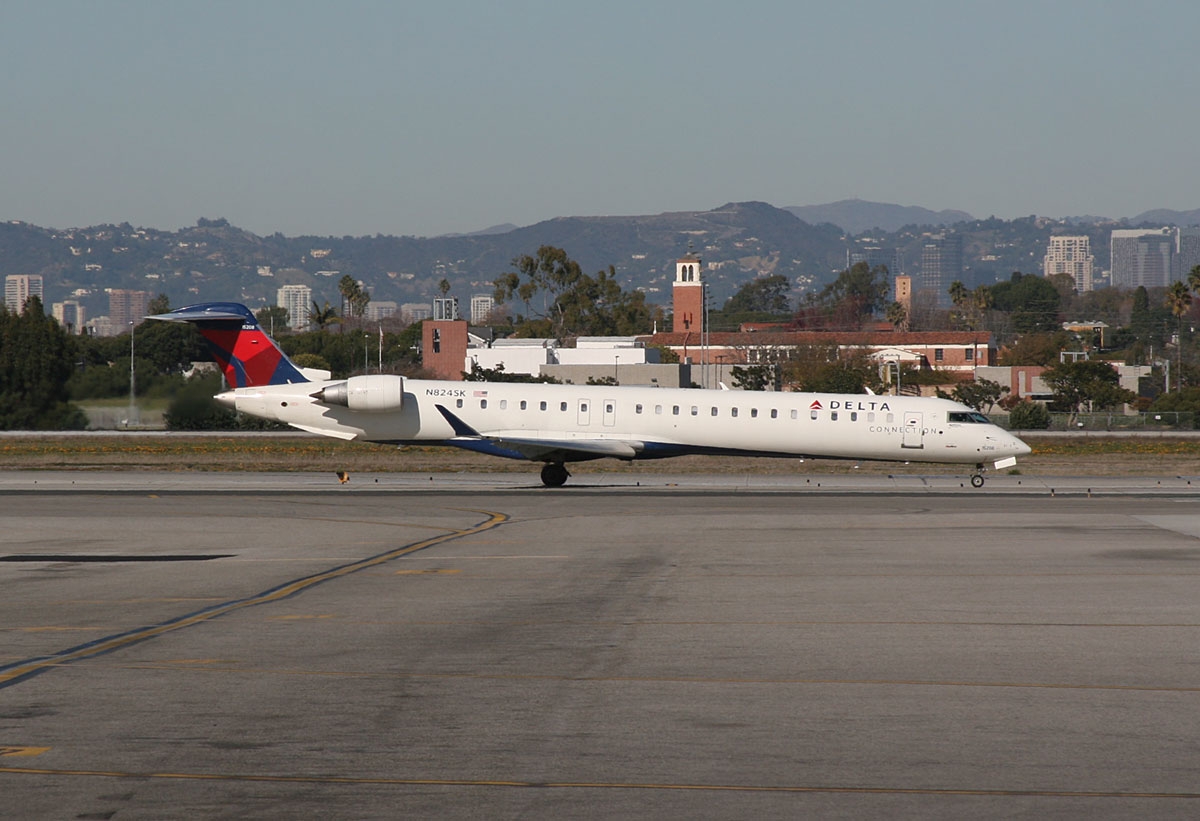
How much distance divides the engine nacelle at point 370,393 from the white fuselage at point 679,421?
32 centimetres

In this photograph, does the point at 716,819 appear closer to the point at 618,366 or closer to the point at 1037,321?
the point at 618,366

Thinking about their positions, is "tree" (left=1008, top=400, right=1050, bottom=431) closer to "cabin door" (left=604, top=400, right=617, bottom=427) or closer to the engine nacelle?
"cabin door" (left=604, top=400, right=617, bottom=427)

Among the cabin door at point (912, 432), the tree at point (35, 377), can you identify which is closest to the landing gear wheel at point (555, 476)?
the cabin door at point (912, 432)

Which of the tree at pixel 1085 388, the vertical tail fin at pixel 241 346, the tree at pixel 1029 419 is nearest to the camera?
the vertical tail fin at pixel 241 346

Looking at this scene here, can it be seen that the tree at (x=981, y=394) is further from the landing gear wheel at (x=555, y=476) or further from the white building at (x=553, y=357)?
the landing gear wheel at (x=555, y=476)

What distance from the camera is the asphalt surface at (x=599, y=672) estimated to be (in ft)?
26.2

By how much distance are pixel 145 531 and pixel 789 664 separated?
16490 mm

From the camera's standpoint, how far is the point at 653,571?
1914 centimetres

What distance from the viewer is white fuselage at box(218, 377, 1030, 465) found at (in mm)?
35875

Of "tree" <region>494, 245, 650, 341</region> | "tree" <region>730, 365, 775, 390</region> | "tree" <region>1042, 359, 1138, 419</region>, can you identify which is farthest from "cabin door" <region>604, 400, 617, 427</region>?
"tree" <region>494, 245, 650, 341</region>

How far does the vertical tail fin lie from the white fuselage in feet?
3.62

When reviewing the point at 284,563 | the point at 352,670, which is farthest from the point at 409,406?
the point at 352,670

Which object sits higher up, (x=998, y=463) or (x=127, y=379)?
(x=127, y=379)

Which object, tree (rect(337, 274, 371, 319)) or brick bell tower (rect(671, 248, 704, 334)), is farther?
tree (rect(337, 274, 371, 319))
